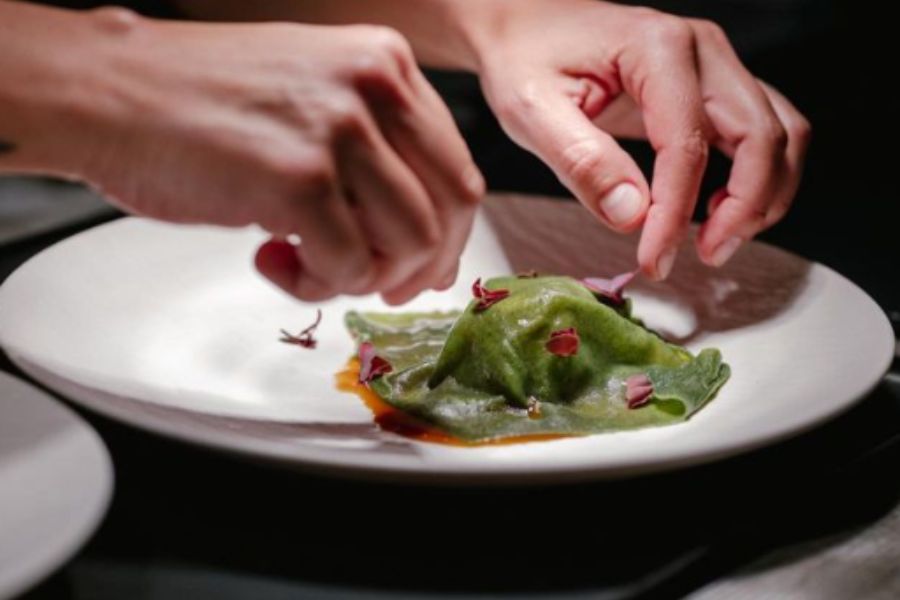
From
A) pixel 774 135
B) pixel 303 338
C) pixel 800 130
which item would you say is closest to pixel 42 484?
pixel 303 338

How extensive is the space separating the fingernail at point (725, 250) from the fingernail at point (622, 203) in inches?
7.3

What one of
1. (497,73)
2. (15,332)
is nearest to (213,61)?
(15,332)

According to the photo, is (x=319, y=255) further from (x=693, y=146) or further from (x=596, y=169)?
(x=693, y=146)

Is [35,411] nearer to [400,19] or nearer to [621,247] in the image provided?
[621,247]

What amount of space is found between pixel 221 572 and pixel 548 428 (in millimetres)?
477

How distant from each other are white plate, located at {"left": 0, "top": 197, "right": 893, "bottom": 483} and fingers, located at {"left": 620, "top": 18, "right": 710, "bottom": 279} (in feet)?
0.54

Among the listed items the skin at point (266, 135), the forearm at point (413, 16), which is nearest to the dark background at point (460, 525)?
the skin at point (266, 135)

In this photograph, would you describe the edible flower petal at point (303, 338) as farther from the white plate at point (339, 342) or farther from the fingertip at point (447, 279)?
the fingertip at point (447, 279)

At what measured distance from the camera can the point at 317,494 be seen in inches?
47.6

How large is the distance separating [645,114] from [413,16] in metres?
0.59

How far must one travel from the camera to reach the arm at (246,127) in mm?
1118

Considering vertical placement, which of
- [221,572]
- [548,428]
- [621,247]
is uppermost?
[221,572]

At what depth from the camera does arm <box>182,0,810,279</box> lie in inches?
65.6

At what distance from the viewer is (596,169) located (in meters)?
1.64
